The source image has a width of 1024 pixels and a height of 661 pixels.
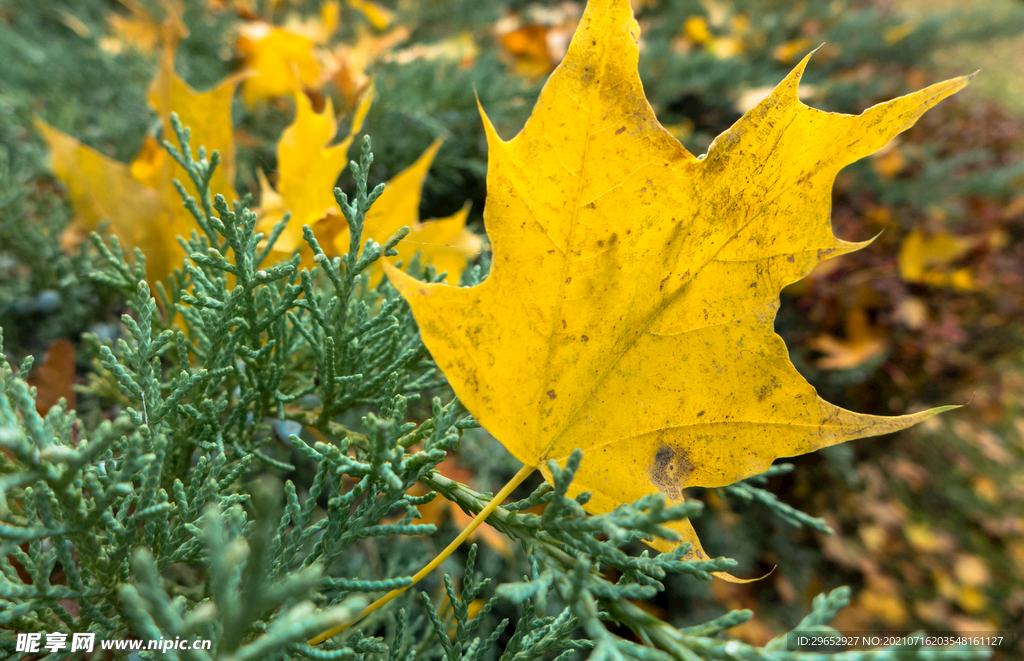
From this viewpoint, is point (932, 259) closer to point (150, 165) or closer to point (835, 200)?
point (835, 200)

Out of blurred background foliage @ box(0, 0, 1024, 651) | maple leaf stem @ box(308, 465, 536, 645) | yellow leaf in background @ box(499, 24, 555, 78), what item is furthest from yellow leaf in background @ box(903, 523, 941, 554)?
maple leaf stem @ box(308, 465, 536, 645)

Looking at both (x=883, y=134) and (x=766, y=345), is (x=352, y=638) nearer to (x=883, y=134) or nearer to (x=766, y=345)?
(x=766, y=345)

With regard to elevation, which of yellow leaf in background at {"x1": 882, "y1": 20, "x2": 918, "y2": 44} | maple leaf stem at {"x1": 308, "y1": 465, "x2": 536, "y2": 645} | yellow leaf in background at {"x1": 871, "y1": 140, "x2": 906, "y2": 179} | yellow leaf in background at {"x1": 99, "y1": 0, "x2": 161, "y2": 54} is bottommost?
maple leaf stem at {"x1": 308, "y1": 465, "x2": 536, "y2": 645}

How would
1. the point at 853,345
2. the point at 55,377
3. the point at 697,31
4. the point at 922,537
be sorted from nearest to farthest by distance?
the point at 55,377 → the point at 853,345 → the point at 697,31 → the point at 922,537

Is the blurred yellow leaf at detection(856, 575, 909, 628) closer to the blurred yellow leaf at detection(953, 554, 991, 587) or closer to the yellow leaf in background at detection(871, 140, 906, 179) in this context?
the blurred yellow leaf at detection(953, 554, 991, 587)

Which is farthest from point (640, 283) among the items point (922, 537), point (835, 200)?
point (922, 537)

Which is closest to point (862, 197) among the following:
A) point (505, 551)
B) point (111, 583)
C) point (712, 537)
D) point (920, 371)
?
point (920, 371)
